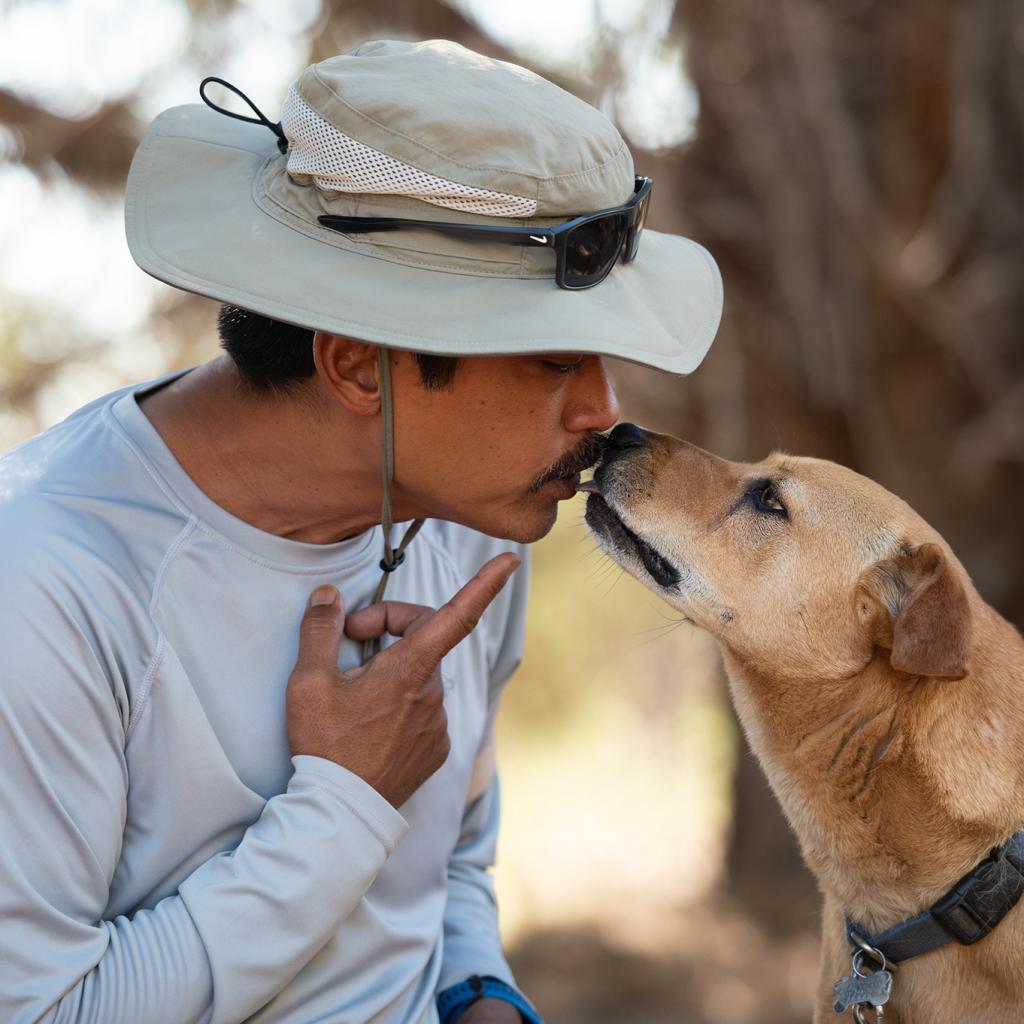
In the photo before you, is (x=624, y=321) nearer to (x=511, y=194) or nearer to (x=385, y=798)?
(x=511, y=194)

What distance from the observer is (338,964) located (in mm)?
2078

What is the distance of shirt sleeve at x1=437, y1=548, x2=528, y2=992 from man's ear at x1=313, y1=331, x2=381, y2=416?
77cm

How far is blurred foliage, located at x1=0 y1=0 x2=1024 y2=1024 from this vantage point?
538 cm

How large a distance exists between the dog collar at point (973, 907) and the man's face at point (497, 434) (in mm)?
1049

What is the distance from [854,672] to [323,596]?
1.18 m

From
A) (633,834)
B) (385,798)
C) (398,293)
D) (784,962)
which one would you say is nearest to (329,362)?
(398,293)

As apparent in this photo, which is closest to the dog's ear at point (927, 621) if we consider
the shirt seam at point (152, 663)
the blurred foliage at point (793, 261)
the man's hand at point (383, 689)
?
the man's hand at point (383, 689)

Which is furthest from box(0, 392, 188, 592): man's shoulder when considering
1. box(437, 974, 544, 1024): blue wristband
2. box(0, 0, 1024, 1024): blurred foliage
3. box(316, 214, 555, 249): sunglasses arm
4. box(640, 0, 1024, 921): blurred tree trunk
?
box(640, 0, 1024, 921): blurred tree trunk

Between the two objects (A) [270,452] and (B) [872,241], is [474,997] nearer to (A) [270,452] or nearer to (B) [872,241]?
(A) [270,452]

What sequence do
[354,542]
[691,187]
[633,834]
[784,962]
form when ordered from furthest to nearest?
1. [633,834]
2. [784,962]
3. [691,187]
4. [354,542]

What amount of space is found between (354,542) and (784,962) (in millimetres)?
4879

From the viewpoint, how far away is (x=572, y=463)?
2258 millimetres

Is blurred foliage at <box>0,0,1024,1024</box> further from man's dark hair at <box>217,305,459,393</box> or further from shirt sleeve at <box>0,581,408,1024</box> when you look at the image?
shirt sleeve at <box>0,581,408,1024</box>

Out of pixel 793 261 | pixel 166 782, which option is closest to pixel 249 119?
pixel 166 782
